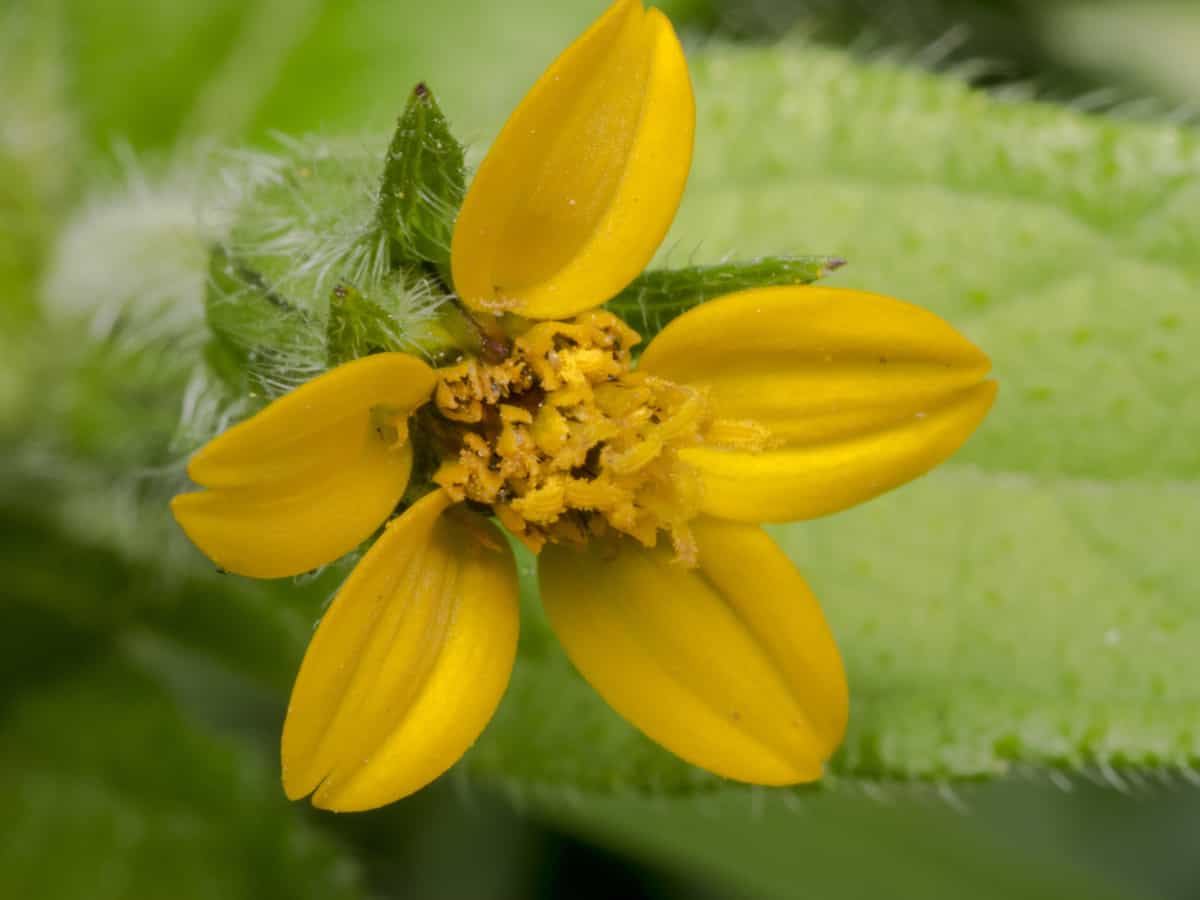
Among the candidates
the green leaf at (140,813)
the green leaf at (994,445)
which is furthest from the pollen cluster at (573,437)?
the green leaf at (140,813)

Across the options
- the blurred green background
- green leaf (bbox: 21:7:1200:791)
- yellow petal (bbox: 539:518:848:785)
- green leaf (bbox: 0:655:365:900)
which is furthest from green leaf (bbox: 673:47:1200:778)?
green leaf (bbox: 0:655:365:900)

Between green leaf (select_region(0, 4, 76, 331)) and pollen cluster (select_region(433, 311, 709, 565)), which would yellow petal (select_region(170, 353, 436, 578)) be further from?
green leaf (select_region(0, 4, 76, 331))

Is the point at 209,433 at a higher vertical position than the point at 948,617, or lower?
higher

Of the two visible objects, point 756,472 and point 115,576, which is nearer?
point 756,472

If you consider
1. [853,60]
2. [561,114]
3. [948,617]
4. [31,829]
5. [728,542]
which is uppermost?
[561,114]

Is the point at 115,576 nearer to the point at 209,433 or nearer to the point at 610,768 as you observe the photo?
the point at 209,433

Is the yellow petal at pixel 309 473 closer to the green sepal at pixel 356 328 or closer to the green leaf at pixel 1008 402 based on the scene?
the green sepal at pixel 356 328

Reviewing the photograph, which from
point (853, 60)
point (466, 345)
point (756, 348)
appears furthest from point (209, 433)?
point (853, 60)
